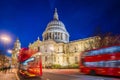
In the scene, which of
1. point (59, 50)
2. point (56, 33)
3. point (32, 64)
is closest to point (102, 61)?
point (32, 64)

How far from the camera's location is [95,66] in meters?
30.4

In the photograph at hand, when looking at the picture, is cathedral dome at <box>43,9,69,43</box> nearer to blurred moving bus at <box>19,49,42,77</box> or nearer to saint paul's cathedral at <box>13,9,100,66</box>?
saint paul's cathedral at <box>13,9,100,66</box>

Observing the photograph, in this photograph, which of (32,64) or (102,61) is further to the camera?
(102,61)

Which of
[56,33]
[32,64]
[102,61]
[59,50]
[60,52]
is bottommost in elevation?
[32,64]

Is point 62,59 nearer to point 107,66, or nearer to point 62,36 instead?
point 62,36

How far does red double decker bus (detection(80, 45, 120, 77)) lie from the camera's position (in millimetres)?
25828

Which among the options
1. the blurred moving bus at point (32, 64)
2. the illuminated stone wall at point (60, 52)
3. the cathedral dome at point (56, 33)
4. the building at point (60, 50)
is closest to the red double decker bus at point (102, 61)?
the blurred moving bus at point (32, 64)

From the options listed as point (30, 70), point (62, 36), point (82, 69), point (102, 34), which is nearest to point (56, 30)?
point (62, 36)

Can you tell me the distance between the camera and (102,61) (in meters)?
28.5

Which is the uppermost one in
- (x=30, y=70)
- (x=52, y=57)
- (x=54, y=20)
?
(x=54, y=20)

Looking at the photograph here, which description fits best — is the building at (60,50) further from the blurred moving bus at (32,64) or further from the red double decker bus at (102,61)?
the blurred moving bus at (32,64)

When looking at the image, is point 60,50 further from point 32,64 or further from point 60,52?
point 32,64

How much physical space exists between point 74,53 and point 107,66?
262ft

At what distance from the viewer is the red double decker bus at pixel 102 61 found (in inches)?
1017
